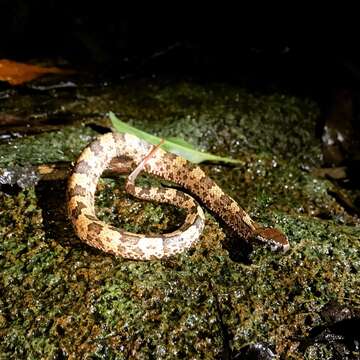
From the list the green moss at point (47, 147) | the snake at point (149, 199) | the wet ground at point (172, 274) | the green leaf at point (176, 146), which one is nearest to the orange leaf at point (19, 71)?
the wet ground at point (172, 274)

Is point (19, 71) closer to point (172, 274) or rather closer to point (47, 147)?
point (47, 147)

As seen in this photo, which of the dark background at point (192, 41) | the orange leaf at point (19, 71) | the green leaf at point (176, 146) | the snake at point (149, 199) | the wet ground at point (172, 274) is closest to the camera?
the wet ground at point (172, 274)

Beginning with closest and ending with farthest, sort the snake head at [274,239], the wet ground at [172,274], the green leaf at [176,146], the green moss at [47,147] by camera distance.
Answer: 1. the wet ground at [172,274]
2. the snake head at [274,239]
3. the green moss at [47,147]
4. the green leaf at [176,146]

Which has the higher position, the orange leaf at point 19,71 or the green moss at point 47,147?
the orange leaf at point 19,71

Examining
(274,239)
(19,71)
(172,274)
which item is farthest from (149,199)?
(19,71)

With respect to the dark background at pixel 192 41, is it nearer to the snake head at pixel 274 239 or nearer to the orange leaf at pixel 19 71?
the orange leaf at pixel 19 71

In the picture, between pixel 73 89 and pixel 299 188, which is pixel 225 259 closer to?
pixel 299 188

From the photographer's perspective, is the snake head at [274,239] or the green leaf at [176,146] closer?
the snake head at [274,239]
